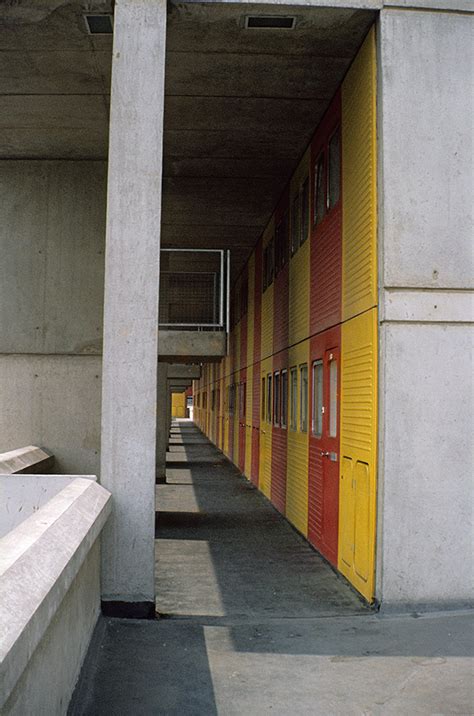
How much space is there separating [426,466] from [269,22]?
13.5ft

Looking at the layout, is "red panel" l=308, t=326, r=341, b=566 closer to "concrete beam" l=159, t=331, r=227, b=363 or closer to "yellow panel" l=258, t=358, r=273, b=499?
"concrete beam" l=159, t=331, r=227, b=363

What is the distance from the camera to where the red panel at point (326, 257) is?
9062 millimetres

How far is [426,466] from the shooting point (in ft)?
22.8

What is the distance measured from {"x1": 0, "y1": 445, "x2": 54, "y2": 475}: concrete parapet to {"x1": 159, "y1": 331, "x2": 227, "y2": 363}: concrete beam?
231 cm

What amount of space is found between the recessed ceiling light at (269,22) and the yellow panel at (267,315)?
7.46 metres

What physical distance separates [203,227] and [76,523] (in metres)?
12.3

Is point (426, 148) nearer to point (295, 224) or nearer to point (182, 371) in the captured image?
point (295, 224)

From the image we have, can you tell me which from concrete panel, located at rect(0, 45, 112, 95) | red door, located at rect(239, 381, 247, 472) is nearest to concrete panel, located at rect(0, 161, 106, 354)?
concrete panel, located at rect(0, 45, 112, 95)

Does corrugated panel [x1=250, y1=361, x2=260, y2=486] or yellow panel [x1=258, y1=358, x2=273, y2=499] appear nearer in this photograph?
yellow panel [x1=258, y1=358, x2=273, y2=499]

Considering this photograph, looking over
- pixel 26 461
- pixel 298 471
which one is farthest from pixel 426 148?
pixel 298 471

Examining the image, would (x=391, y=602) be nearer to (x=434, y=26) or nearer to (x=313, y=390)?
(x=313, y=390)

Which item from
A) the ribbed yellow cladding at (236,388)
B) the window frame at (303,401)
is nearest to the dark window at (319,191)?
the window frame at (303,401)

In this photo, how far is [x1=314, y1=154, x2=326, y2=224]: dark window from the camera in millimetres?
10229

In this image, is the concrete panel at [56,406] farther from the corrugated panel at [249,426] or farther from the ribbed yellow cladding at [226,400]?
the ribbed yellow cladding at [226,400]
